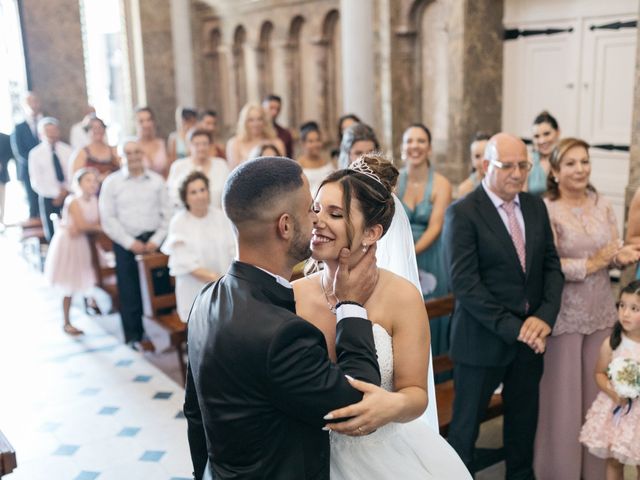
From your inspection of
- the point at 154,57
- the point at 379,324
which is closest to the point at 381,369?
the point at 379,324

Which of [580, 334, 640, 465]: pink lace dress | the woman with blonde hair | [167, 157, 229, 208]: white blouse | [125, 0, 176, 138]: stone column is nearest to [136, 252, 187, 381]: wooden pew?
[167, 157, 229, 208]: white blouse

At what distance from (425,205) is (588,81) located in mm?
3183

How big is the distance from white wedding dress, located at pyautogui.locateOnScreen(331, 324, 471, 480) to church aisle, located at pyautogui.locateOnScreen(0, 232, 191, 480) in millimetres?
2356

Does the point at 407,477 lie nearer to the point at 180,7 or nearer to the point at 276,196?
the point at 276,196

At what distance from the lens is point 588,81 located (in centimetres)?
708

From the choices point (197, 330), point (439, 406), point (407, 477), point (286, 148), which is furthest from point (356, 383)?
point (286, 148)

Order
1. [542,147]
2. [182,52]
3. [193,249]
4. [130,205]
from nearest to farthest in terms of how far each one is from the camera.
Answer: [542,147]
[193,249]
[130,205]
[182,52]

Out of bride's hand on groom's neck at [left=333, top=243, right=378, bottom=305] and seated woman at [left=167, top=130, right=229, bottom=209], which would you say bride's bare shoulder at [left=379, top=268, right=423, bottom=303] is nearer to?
bride's hand on groom's neck at [left=333, top=243, right=378, bottom=305]

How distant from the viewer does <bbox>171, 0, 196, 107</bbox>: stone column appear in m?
13.8

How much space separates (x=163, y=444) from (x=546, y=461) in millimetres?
2428

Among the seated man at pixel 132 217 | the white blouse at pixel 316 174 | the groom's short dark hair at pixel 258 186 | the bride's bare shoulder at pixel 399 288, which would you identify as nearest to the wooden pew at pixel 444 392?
the bride's bare shoulder at pixel 399 288

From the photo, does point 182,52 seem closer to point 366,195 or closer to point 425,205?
point 425,205

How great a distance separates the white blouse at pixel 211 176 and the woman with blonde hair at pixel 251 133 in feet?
1.96

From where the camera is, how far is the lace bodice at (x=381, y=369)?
7.72ft
